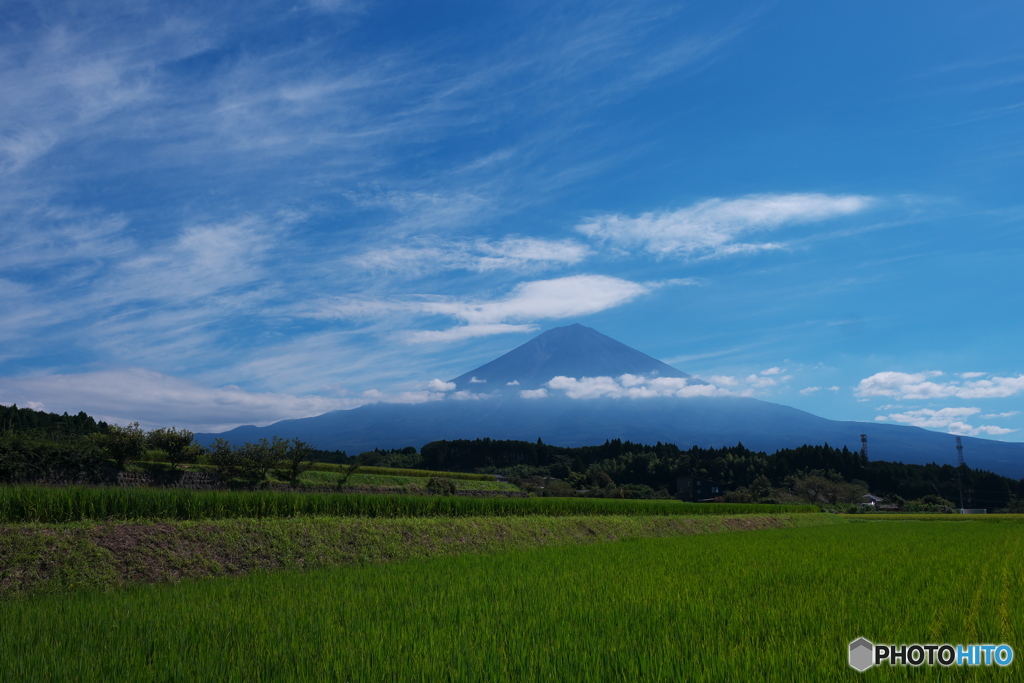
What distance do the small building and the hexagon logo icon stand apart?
82560mm

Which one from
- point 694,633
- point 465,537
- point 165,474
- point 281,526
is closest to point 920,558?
point 694,633

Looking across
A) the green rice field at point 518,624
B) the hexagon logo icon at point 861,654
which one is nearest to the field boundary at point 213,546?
the green rice field at point 518,624

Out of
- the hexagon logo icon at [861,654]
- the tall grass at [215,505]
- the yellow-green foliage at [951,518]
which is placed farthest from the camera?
the yellow-green foliage at [951,518]

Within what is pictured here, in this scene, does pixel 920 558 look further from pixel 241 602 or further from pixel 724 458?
pixel 724 458

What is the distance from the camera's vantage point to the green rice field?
5438mm

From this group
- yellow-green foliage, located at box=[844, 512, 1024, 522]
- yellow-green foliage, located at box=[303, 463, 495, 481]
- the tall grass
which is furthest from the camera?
yellow-green foliage, located at box=[844, 512, 1024, 522]

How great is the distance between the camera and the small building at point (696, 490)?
85.3 m

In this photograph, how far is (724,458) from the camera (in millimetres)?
96188

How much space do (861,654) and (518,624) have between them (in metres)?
3.41

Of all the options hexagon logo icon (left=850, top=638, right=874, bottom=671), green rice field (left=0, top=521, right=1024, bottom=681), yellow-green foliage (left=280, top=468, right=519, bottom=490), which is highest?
hexagon logo icon (left=850, top=638, right=874, bottom=671)

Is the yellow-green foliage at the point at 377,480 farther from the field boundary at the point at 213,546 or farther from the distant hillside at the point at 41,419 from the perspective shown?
the field boundary at the point at 213,546

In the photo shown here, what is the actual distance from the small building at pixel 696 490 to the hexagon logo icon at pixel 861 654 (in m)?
82.6

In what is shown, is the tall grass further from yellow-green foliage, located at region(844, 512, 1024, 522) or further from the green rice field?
yellow-green foliage, located at region(844, 512, 1024, 522)

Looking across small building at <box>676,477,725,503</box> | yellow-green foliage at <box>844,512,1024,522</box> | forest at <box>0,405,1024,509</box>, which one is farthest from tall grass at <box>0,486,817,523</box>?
small building at <box>676,477,725,503</box>
